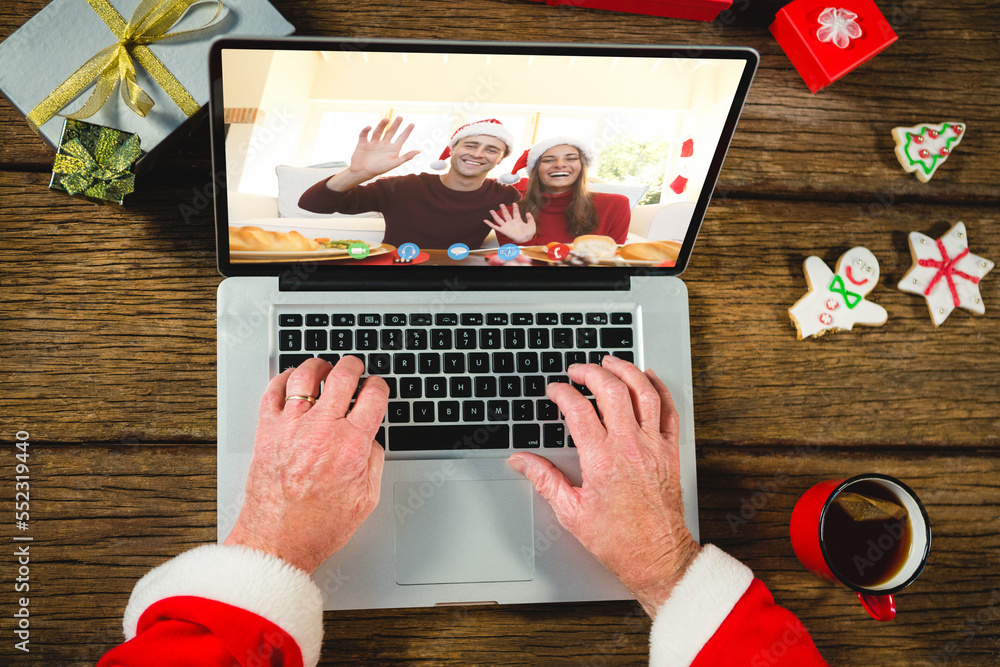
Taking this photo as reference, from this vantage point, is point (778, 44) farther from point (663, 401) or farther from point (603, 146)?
point (663, 401)

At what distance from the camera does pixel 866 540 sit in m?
0.79

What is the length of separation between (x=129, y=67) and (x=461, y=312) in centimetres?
49

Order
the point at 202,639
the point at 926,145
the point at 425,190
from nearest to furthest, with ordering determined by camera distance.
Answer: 1. the point at 202,639
2. the point at 425,190
3. the point at 926,145

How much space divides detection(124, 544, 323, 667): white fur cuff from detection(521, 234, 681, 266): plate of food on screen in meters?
0.46

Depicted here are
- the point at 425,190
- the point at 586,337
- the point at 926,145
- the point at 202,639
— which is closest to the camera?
the point at 202,639

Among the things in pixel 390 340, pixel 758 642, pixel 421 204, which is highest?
pixel 421 204

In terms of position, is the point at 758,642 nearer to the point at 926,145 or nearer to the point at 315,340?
the point at 315,340

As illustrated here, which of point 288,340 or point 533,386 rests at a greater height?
point 288,340

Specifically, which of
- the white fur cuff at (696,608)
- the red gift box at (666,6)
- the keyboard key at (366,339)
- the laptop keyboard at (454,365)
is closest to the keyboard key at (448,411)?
the laptop keyboard at (454,365)

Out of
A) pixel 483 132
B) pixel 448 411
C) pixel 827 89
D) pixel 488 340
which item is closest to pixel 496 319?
pixel 488 340

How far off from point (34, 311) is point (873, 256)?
114 cm

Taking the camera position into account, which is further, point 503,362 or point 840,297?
point 840,297

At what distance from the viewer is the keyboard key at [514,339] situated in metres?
0.80

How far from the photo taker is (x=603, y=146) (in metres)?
0.68
